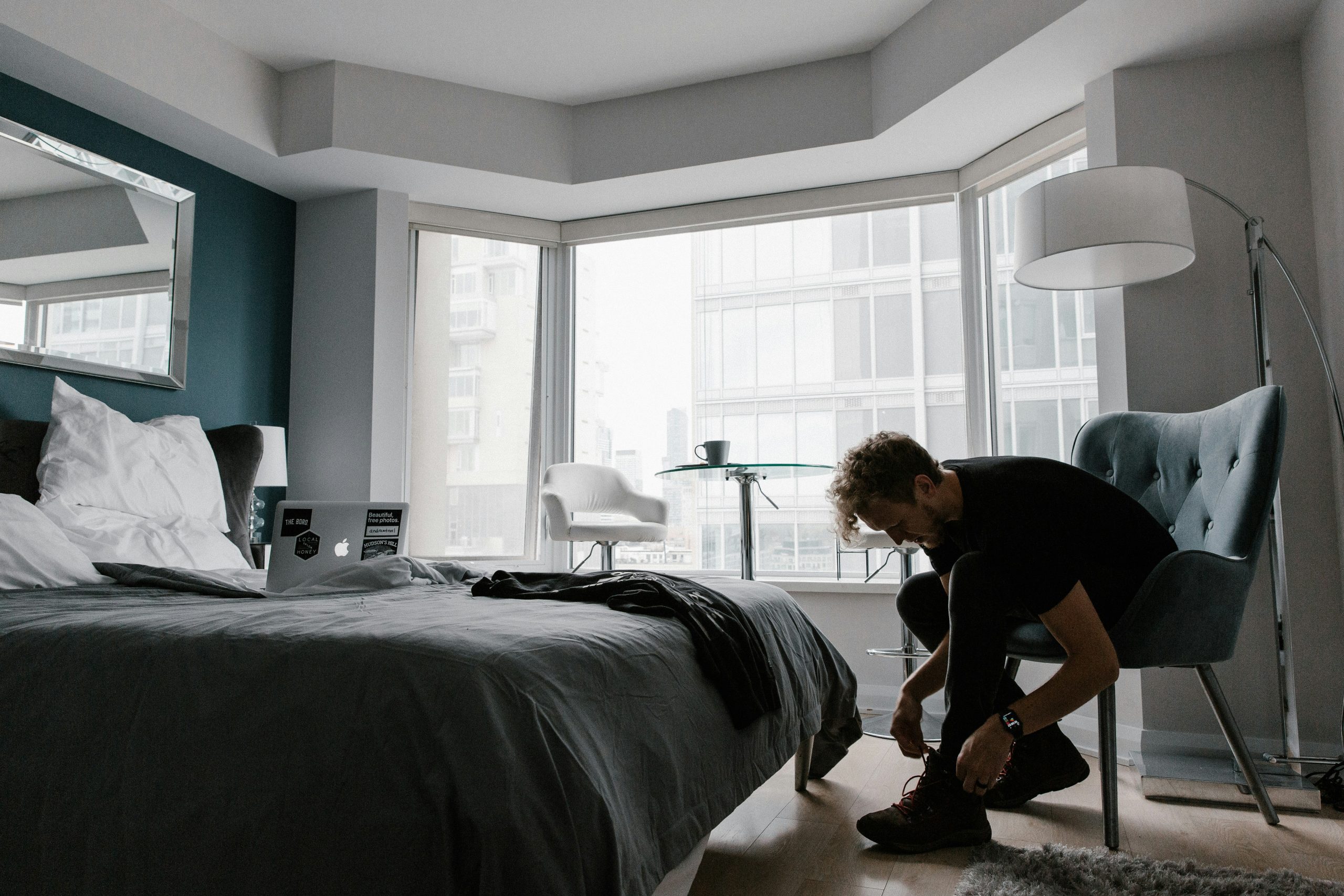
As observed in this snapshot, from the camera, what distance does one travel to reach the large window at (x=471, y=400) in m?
4.74

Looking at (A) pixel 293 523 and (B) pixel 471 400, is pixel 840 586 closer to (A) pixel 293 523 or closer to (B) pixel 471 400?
(B) pixel 471 400

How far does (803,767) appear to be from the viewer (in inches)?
99.4

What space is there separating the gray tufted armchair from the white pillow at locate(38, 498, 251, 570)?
8.25 feet

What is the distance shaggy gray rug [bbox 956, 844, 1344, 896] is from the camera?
5.77ft

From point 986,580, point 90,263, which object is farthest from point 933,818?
point 90,263

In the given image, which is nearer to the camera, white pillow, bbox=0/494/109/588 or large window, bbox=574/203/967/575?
white pillow, bbox=0/494/109/588

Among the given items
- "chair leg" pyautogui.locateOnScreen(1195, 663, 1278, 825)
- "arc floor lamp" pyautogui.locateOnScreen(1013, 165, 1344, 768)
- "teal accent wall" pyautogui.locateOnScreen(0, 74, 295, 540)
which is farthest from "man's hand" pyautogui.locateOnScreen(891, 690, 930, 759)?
"teal accent wall" pyautogui.locateOnScreen(0, 74, 295, 540)

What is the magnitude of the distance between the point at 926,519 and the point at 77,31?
3.34 metres

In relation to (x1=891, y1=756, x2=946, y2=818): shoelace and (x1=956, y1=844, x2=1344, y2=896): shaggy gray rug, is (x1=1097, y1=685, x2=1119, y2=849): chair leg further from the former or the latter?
(x1=891, y1=756, x2=946, y2=818): shoelace

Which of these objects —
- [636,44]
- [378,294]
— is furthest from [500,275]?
[636,44]

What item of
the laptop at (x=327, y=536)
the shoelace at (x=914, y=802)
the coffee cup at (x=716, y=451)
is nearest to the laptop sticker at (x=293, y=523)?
the laptop at (x=327, y=536)

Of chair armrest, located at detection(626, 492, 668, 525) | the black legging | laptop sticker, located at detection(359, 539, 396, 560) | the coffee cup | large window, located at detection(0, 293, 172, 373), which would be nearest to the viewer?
the black legging

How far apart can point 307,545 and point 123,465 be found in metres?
1.47

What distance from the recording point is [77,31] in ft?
10.4
